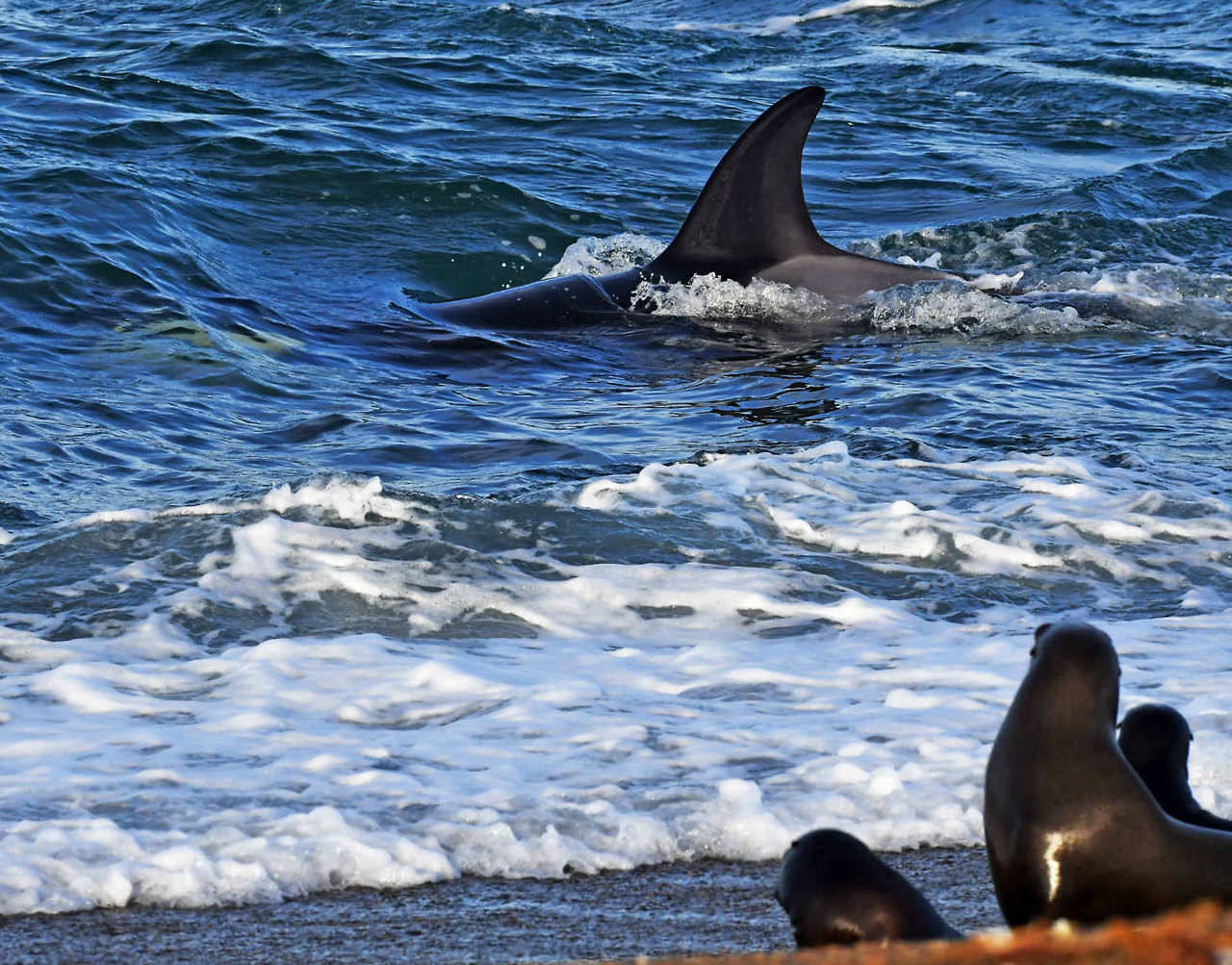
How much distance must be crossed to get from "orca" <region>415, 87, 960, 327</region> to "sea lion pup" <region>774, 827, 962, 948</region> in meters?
7.19

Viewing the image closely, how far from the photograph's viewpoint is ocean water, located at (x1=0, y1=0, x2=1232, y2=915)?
144 inches

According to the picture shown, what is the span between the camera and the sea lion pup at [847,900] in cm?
195

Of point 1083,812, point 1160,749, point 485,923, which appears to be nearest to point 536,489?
point 485,923

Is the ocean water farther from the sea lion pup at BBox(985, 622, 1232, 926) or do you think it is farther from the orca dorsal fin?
the sea lion pup at BBox(985, 622, 1232, 926)

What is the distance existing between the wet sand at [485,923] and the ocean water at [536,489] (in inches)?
3.2

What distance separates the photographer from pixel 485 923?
3.05 m

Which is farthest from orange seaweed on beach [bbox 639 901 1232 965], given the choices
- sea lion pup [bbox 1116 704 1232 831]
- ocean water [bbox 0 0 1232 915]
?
ocean water [bbox 0 0 1232 915]

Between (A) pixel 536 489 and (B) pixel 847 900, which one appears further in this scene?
(A) pixel 536 489

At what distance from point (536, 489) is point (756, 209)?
11.0 ft

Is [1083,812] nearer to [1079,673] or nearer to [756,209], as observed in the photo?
[1079,673]

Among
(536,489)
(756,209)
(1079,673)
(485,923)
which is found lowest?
(536,489)

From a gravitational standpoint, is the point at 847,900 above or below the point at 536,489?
above

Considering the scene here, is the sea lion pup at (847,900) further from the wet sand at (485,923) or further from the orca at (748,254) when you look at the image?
the orca at (748,254)

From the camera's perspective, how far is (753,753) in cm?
391
